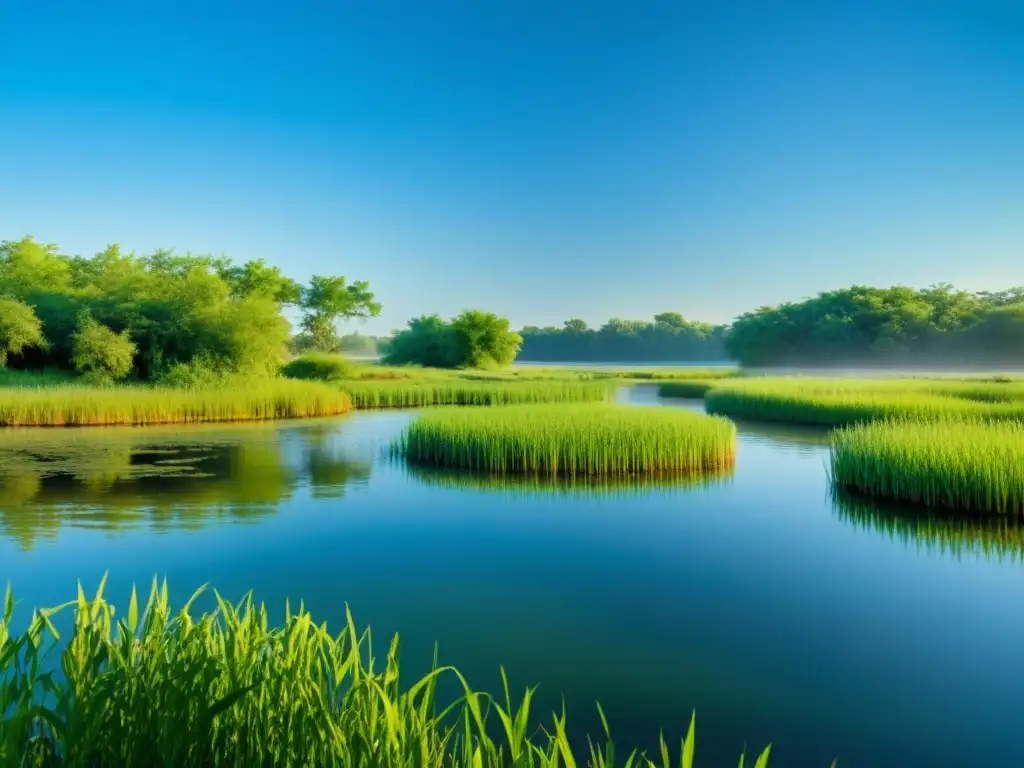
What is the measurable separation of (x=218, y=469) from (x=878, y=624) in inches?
485

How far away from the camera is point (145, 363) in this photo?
3228 centimetres

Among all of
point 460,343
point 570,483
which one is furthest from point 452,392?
point 460,343

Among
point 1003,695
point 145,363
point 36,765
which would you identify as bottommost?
point 1003,695

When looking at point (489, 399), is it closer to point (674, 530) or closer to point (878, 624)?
point (674, 530)

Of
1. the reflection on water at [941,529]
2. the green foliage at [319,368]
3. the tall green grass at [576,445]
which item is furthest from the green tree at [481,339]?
the reflection on water at [941,529]

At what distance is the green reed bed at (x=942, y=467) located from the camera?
1055 cm

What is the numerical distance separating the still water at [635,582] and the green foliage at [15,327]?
18.6m

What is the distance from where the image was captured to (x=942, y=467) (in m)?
11.2

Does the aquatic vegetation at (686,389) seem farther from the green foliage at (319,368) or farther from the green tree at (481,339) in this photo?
the green tree at (481,339)

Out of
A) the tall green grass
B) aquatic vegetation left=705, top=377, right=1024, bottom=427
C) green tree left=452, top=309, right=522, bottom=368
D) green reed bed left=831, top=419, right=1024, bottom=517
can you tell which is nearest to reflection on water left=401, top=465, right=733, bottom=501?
the tall green grass

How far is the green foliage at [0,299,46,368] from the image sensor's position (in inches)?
1181

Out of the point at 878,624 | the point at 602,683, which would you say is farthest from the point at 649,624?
the point at 878,624

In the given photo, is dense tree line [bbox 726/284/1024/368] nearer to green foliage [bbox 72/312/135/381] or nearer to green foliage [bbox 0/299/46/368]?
green foliage [bbox 72/312/135/381]

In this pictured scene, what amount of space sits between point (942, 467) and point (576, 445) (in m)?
5.93
